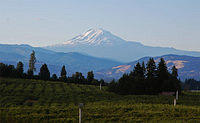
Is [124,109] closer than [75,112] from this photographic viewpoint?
No

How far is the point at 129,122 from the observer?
26531mm

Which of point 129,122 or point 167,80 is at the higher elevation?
point 167,80

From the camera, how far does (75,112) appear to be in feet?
105

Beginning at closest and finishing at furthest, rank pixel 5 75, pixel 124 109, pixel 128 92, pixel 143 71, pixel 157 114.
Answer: pixel 157 114 < pixel 124 109 < pixel 128 92 < pixel 143 71 < pixel 5 75

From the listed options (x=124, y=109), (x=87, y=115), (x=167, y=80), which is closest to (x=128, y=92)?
(x=167, y=80)

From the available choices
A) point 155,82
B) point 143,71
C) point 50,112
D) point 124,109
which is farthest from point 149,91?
point 50,112

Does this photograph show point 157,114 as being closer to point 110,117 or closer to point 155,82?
point 110,117

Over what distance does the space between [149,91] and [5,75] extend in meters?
56.6

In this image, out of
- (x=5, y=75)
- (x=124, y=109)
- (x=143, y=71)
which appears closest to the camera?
(x=124, y=109)

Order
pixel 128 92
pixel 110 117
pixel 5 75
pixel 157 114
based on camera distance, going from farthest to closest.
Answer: pixel 5 75 < pixel 128 92 < pixel 157 114 < pixel 110 117

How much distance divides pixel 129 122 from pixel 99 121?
2710 millimetres

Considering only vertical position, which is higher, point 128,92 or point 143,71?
point 143,71

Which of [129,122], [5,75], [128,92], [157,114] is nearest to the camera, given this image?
[129,122]

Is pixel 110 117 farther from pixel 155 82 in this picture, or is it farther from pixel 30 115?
pixel 155 82
